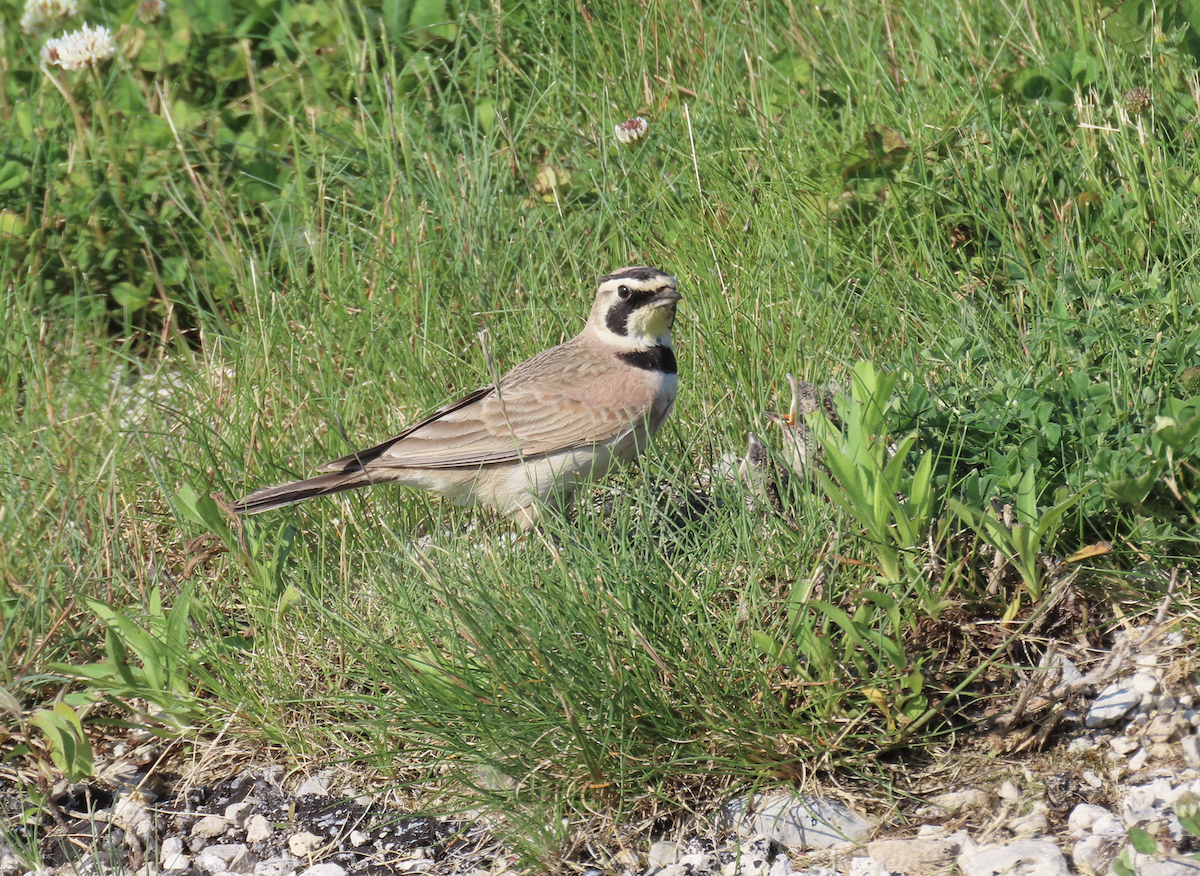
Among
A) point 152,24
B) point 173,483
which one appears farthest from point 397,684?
point 152,24

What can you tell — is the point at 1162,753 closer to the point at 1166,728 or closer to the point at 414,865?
the point at 1166,728

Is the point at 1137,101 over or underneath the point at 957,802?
over

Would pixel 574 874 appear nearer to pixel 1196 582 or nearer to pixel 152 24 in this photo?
pixel 1196 582

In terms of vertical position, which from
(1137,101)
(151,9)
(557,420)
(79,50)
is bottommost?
(557,420)

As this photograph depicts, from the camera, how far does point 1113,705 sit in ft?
11.2

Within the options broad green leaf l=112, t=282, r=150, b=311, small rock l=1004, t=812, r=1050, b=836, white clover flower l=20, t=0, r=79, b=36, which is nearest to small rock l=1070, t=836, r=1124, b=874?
small rock l=1004, t=812, r=1050, b=836

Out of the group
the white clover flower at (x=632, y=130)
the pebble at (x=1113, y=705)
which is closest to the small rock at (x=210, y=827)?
the pebble at (x=1113, y=705)

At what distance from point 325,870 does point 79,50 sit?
5.10 metres

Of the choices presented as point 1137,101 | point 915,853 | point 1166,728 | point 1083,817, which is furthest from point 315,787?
point 1137,101

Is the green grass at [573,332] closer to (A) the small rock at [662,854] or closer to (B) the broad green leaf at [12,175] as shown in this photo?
(B) the broad green leaf at [12,175]

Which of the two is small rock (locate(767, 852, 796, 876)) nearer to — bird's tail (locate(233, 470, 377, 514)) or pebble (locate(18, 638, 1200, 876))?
pebble (locate(18, 638, 1200, 876))

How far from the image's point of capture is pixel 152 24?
7875 mm

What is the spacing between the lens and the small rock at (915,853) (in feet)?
10.2

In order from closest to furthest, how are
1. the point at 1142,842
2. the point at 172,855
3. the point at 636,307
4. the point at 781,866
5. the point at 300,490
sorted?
the point at 1142,842
the point at 781,866
the point at 172,855
the point at 300,490
the point at 636,307
